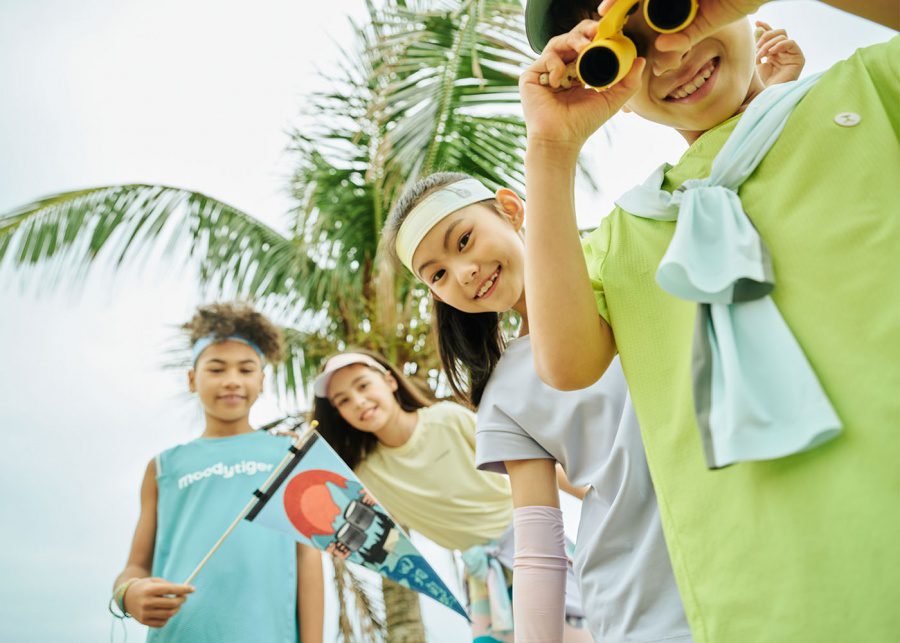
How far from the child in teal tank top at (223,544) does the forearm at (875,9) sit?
8.35ft

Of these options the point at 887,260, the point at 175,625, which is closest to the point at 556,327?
the point at 887,260

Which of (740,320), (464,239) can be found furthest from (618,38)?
(464,239)

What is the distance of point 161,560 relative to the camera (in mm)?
3084

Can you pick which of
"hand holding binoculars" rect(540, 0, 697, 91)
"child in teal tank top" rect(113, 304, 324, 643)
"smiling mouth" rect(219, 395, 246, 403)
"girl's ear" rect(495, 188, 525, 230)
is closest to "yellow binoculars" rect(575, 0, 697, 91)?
"hand holding binoculars" rect(540, 0, 697, 91)

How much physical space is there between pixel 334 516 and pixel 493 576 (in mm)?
661

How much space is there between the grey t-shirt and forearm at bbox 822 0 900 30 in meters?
0.89

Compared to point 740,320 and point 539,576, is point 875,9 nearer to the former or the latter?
point 740,320

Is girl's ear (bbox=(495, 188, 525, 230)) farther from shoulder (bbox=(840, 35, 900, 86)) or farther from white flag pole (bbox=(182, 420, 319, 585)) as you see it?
shoulder (bbox=(840, 35, 900, 86))

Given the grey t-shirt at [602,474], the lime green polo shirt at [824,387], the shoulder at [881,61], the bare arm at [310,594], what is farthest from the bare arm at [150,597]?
the shoulder at [881,61]

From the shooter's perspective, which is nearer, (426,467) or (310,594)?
(310,594)

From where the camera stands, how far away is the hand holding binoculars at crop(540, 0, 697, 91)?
1.17 metres

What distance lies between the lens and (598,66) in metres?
1.20

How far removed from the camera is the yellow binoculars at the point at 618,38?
45.9 inches

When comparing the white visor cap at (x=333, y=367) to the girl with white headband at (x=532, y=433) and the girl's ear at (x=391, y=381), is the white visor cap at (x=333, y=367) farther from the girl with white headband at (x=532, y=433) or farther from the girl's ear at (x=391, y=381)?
the girl with white headband at (x=532, y=433)
